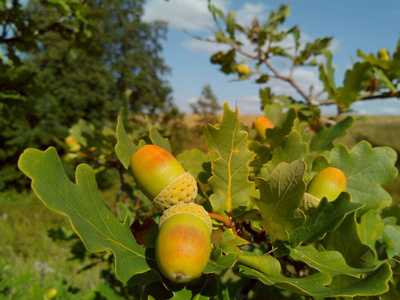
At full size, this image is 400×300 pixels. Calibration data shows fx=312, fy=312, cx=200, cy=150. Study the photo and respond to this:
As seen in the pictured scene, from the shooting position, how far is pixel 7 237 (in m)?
5.54

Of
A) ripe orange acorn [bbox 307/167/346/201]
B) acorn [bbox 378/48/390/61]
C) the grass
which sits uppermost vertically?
acorn [bbox 378/48/390/61]

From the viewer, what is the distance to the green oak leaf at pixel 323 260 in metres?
0.57

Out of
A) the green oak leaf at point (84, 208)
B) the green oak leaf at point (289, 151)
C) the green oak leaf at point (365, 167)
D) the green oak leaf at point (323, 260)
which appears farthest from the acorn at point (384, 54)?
the green oak leaf at point (84, 208)

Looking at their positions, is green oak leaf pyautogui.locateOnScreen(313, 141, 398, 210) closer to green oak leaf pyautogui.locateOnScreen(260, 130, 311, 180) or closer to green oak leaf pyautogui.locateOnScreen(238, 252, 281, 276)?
green oak leaf pyautogui.locateOnScreen(260, 130, 311, 180)

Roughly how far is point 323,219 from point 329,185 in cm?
→ 12

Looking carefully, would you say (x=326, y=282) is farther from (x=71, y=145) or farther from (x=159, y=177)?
(x=71, y=145)

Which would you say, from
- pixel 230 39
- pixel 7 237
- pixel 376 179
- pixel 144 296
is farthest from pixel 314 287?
pixel 7 237

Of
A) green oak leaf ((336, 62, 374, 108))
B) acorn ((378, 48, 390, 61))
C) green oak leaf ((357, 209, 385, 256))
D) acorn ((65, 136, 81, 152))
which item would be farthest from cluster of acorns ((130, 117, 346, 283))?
acorn ((65, 136, 81, 152))

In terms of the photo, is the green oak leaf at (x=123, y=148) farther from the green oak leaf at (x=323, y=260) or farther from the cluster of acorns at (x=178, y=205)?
the green oak leaf at (x=323, y=260)

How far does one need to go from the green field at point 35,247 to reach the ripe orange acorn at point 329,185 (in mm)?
2419

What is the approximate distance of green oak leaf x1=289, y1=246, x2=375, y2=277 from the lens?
57 cm

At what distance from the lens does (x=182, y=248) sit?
47 cm

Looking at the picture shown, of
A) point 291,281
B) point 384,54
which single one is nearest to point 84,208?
point 291,281

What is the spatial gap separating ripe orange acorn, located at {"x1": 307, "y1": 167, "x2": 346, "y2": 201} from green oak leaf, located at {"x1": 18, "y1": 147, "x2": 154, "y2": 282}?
1.21 feet
